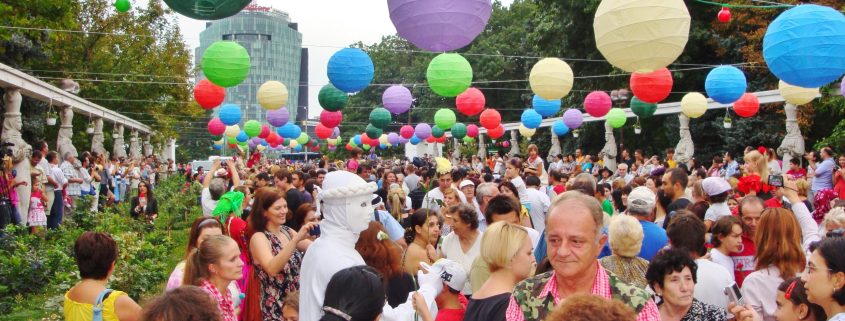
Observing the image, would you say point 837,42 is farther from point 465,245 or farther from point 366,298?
point 366,298

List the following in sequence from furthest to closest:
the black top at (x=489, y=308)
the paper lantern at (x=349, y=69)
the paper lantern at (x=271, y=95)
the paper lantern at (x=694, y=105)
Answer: the paper lantern at (x=271, y=95) → the paper lantern at (x=694, y=105) → the paper lantern at (x=349, y=69) → the black top at (x=489, y=308)

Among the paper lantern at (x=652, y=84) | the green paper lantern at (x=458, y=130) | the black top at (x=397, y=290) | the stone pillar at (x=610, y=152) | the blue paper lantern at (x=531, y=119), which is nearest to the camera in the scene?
the black top at (x=397, y=290)

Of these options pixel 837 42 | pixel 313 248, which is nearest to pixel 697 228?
pixel 313 248

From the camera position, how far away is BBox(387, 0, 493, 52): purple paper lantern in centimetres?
722

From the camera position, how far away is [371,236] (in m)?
5.16

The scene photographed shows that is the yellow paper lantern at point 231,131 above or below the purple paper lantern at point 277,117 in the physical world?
below

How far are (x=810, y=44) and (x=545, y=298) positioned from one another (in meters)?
5.76

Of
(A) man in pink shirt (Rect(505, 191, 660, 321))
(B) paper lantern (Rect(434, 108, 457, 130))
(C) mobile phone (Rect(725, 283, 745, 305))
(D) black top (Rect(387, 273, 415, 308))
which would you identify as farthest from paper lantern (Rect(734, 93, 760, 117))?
(A) man in pink shirt (Rect(505, 191, 660, 321))

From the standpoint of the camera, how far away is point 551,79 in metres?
12.2

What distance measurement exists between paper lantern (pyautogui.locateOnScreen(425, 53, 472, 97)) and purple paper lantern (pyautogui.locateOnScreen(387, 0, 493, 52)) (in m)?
4.28

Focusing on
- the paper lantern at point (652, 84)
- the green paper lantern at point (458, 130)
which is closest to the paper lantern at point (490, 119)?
the green paper lantern at point (458, 130)

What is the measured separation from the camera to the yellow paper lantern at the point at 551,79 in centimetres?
1216

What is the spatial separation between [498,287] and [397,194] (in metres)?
5.41

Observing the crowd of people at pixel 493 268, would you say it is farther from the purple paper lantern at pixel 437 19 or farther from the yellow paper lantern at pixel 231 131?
the yellow paper lantern at pixel 231 131
